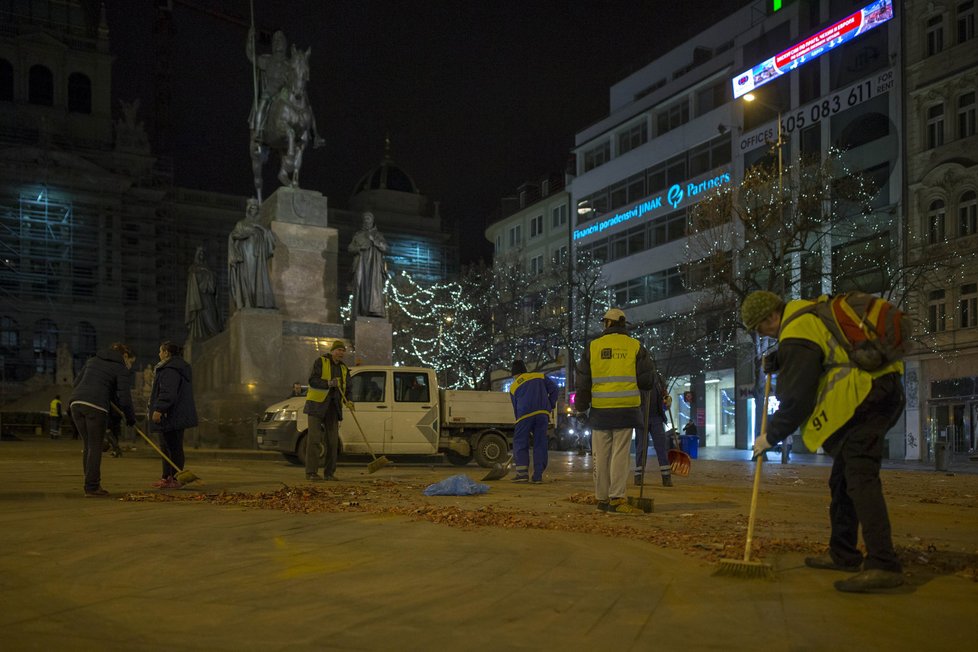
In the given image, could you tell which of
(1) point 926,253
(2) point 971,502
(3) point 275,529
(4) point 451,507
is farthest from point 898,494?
(1) point 926,253

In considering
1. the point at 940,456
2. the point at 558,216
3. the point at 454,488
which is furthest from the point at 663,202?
the point at 454,488

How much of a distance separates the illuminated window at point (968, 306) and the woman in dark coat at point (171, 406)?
Answer: 28472 millimetres

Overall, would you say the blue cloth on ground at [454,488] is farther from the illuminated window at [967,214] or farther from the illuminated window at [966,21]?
the illuminated window at [966,21]

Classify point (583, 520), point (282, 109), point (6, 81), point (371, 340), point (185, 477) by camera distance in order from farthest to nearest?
point (6, 81) < point (282, 109) < point (371, 340) < point (185, 477) < point (583, 520)

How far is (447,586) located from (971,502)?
897cm

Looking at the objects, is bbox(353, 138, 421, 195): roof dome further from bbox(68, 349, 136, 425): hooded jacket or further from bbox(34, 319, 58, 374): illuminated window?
bbox(68, 349, 136, 425): hooded jacket

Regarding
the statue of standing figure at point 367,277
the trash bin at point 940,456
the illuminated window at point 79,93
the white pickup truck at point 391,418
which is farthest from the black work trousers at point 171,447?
the illuminated window at point 79,93

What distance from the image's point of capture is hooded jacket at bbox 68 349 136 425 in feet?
35.9

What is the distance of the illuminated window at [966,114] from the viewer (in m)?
34.0

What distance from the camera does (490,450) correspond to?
1955cm

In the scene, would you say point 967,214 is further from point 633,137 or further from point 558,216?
point 558,216

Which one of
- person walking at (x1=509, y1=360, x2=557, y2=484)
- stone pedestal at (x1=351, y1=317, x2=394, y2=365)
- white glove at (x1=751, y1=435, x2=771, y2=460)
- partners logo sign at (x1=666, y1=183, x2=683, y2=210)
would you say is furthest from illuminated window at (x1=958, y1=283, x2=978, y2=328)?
white glove at (x1=751, y1=435, x2=771, y2=460)

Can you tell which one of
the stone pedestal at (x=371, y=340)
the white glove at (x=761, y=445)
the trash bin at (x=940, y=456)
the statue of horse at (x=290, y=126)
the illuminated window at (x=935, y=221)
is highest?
the statue of horse at (x=290, y=126)

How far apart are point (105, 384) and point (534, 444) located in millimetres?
5821
